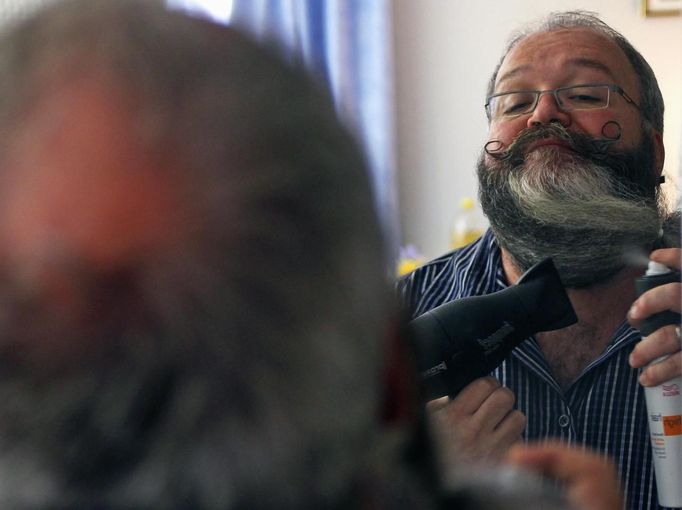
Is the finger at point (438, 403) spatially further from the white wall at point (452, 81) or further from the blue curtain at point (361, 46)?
the blue curtain at point (361, 46)

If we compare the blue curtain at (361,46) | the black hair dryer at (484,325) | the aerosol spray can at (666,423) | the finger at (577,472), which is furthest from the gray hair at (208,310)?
the blue curtain at (361,46)

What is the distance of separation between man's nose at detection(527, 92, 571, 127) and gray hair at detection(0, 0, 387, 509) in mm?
682

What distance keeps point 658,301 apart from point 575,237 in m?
0.16

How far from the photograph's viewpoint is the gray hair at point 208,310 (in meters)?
0.26

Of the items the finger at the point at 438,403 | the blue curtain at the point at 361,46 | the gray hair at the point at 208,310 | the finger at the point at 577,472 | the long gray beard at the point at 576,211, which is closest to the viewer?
the gray hair at the point at 208,310

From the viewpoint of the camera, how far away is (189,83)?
267 mm

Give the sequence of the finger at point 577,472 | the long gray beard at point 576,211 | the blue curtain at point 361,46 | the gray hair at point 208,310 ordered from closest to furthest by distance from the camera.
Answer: the gray hair at point 208,310 < the finger at point 577,472 < the long gray beard at point 576,211 < the blue curtain at point 361,46

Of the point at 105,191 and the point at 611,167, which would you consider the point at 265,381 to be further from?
the point at 611,167

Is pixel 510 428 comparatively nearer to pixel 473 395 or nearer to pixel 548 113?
pixel 473 395

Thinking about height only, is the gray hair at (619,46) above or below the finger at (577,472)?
above

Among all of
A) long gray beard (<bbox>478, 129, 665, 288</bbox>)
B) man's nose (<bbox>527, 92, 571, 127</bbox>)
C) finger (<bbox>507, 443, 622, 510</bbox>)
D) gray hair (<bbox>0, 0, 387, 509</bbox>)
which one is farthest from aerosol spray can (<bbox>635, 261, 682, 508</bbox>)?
gray hair (<bbox>0, 0, 387, 509</bbox>)

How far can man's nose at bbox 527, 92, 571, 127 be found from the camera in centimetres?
92

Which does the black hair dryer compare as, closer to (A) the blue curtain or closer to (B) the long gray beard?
(B) the long gray beard

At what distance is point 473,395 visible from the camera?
0.77m
